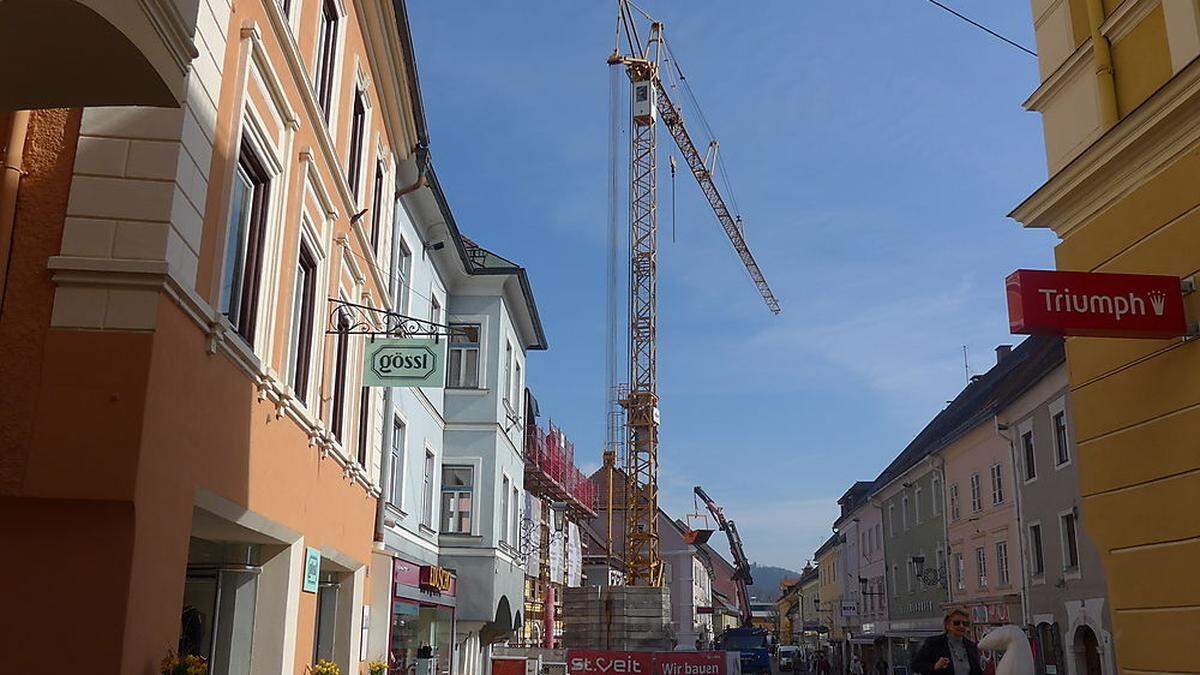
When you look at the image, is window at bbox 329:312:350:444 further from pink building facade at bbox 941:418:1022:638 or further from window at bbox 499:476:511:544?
pink building facade at bbox 941:418:1022:638

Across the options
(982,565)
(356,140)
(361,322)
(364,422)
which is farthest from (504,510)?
(982,565)

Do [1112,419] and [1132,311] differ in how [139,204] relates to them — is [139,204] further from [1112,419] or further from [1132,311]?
[1112,419]

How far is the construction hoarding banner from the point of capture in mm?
22688

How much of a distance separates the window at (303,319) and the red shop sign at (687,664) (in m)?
13.3

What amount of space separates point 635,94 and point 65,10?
193ft

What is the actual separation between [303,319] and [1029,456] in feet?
77.7

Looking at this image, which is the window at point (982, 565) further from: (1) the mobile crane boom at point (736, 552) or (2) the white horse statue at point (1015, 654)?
(1) the mobile crane boom at point (736, 552)

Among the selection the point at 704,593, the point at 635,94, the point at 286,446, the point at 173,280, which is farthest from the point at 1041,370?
the point at 704,593

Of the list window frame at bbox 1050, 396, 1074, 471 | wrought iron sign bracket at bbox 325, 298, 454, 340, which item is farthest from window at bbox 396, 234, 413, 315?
window frame at bbox 1050, 396, 1074, 471

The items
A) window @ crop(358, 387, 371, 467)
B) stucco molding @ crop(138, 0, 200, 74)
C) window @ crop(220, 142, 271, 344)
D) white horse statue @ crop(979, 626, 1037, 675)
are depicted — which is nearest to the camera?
stucco molding @ crop(138, 0, 200, 74)

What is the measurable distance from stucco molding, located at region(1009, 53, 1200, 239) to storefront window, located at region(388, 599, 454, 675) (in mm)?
12514

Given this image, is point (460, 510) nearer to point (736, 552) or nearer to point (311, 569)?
point (311, 569)

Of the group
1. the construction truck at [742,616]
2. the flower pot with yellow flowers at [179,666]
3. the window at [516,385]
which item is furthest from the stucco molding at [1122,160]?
the construction truck at [742,616]

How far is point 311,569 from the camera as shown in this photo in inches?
466
